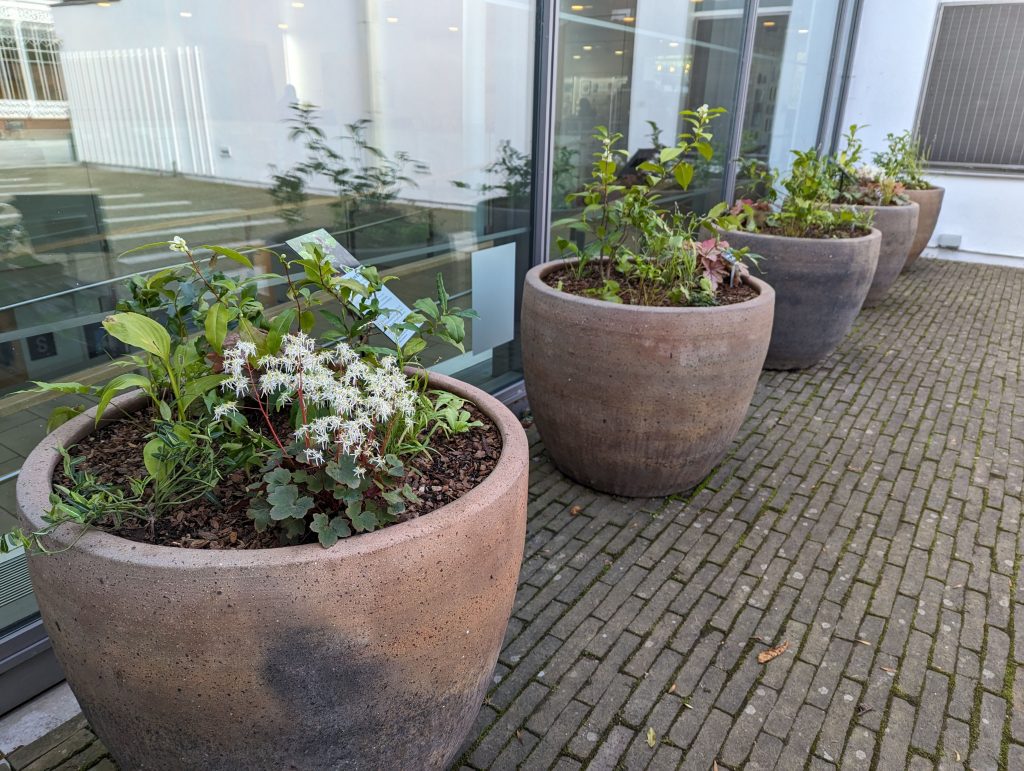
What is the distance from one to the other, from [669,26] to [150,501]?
179 inches

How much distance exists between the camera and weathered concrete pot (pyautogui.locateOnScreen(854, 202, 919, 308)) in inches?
223

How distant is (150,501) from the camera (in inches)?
60.5

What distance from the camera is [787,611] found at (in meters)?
2.59

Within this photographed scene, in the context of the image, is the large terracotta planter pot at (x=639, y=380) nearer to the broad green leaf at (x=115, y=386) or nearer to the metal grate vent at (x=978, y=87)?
the broad green leaf at (x=115, y=386)

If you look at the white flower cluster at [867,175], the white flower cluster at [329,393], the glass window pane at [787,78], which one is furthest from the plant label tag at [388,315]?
the white flower cluster at [867,175]

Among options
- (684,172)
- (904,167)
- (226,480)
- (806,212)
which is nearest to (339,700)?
(226,480)

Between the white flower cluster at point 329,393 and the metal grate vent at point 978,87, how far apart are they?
887 cm

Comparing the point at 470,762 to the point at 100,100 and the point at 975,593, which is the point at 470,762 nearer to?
the point at 975,593

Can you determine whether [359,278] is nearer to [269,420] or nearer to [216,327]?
[216,327]

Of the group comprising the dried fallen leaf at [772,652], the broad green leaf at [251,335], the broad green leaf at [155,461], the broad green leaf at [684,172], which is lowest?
the dried fallen leaf at [772,652]

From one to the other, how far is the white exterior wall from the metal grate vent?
5.5 inches

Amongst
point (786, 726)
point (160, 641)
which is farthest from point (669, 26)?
point (160, 641)

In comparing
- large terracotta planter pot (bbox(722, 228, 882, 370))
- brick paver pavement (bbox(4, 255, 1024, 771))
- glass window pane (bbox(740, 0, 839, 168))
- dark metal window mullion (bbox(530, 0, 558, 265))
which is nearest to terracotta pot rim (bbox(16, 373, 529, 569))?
brick paver pavement (bbox(4, 255, 1024, 771))

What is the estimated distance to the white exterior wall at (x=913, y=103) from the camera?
26.6ft
